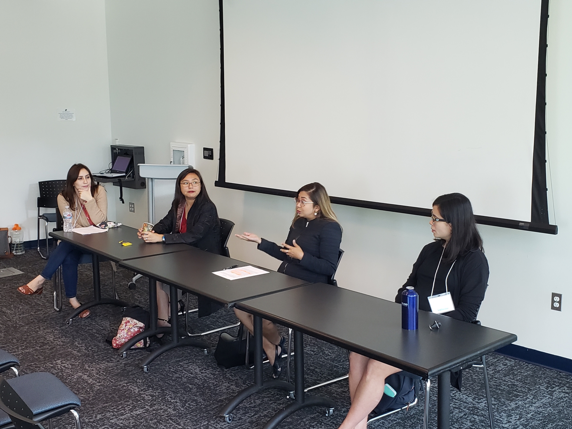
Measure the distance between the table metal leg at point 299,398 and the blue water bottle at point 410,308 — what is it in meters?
0.70

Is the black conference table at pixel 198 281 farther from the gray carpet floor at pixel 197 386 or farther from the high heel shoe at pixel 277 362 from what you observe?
the high heel shoe at pixel 277 362

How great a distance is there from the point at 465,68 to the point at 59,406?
9.31 ft

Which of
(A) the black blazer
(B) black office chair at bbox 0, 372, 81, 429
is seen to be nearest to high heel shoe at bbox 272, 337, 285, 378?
(A) the black blazer

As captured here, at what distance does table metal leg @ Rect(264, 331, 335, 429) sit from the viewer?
2.77m

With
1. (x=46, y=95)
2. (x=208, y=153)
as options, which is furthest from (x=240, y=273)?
(x=46, y=95)

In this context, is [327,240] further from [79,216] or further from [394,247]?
[79,216]

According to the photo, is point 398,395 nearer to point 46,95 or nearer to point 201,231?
point 201,231

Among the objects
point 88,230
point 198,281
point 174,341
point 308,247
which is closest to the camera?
point 198,281

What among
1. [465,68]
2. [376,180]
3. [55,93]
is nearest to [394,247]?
[376,180]

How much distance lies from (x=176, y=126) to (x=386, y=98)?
2918 millimetres

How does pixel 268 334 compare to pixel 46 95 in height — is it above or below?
below

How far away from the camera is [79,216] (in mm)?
4688

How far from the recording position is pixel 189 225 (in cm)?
420

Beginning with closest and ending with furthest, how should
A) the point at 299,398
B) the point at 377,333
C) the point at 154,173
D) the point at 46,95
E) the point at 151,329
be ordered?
the point at 377,333, the point at 299,398, the point at 151,329, the point at 154,173, the point at 46,95
